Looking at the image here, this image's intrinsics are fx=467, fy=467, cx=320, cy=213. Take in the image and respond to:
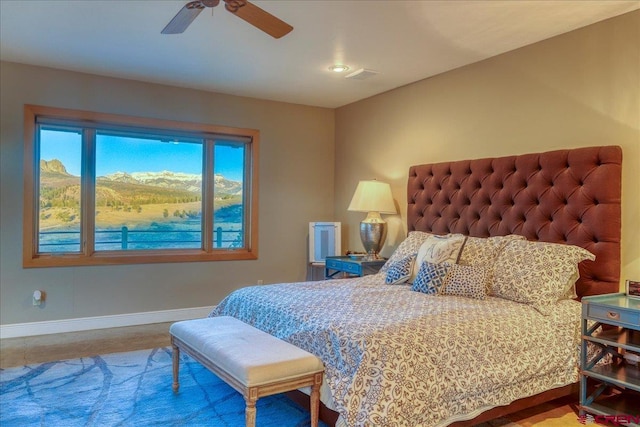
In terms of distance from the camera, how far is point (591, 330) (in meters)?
2.75

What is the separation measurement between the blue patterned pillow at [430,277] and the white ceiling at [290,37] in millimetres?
1693

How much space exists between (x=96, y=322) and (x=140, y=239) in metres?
0.95

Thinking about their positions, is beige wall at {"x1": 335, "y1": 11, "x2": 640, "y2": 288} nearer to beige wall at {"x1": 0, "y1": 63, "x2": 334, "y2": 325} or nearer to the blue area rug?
beige wall at {"x1": 0, "y1": 63, "x2": 334, "y2": 325}

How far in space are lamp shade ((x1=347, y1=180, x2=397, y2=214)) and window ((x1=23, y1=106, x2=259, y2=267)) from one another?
1.38 m

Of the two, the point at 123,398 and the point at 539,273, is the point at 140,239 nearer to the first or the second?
the point at 123,398

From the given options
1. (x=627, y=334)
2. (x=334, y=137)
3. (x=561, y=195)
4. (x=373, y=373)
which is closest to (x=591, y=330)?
(x=627, y=334)

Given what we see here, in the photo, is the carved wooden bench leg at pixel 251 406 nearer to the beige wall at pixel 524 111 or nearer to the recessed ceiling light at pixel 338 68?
the beige wall at pixel 524 111

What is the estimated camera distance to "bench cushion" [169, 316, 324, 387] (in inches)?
88.5

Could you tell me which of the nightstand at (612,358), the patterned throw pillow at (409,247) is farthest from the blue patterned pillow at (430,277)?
the nightstand at (612,358)

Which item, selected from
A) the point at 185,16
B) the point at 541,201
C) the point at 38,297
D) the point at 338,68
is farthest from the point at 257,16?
the point at 38,297

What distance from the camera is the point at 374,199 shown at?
475 centimetres

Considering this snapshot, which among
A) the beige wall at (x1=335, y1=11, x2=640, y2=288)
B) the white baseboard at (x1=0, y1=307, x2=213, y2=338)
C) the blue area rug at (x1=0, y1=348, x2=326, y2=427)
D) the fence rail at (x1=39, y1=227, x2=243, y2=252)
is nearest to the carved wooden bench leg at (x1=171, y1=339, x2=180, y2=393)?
the blue area rug at (x1=0, y1=348, x2=326, y2=427)

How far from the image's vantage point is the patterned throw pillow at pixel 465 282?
122 inches

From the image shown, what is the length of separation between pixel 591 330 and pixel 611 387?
57 centimetres
